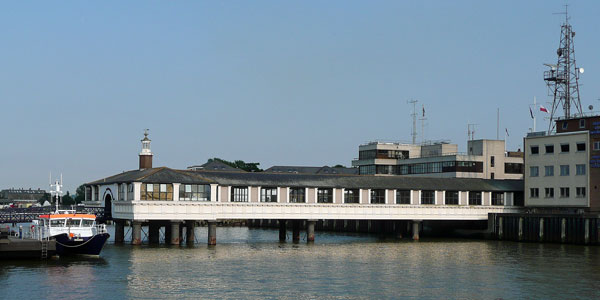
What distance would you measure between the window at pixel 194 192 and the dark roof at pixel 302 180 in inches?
26.4

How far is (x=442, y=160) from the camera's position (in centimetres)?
15625

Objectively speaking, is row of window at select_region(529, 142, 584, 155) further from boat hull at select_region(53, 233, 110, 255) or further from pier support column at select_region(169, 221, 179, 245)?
boat hull at select_region(53, 233, 110, 255)

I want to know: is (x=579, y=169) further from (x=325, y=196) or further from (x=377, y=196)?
(x=325, y=196)

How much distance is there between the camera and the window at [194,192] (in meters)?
88.5

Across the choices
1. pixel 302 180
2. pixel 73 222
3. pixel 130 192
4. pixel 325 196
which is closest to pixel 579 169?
pixel 325 196

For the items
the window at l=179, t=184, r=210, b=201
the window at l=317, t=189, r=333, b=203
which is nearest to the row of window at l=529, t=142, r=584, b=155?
the window at l=317, t=189, r=333, b=203

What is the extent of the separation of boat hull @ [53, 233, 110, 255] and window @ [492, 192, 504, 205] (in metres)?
58.3

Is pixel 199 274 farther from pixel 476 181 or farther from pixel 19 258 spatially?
pixel 476 181

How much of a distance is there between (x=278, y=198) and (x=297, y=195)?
2.85 m

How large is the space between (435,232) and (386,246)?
975 inches

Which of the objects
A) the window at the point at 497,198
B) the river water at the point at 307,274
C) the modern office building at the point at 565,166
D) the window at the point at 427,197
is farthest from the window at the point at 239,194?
the modern office building at the point at 565,166

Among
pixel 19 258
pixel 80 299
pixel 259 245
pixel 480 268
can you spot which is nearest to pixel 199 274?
pixel 80 299

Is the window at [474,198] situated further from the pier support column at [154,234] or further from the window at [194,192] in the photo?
the pier support column at [154,234]

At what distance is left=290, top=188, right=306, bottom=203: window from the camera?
321ft
